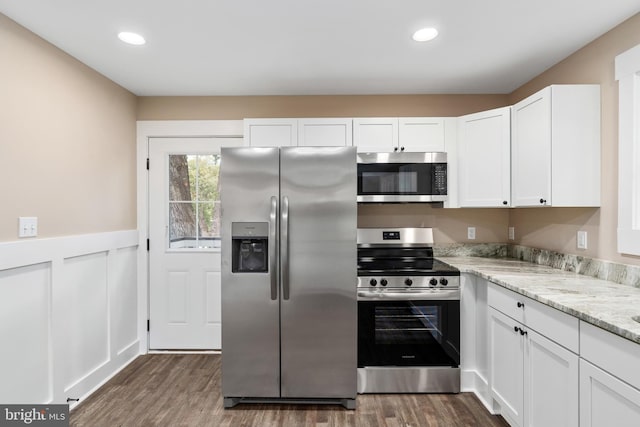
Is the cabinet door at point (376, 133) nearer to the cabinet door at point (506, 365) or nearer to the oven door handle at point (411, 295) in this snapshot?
the oven door handle at point (411, 295)

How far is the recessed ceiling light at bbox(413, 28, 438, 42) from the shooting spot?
2.04m

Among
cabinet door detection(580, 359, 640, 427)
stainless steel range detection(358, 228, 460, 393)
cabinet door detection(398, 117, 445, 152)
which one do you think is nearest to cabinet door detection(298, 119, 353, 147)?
cabinet door detection(398, 117, 445, 152)

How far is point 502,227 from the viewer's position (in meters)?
3.21

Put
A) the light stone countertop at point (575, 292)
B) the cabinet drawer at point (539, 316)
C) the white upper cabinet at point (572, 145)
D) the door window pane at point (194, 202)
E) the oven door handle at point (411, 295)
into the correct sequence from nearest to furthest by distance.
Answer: the light stone countertop at point (575, 292), the cabinet drawer at point (539, 316), the white upper cabinet at point (572, 145), the oven door handle at point (411, 295), the door window pane at point (194, 202)

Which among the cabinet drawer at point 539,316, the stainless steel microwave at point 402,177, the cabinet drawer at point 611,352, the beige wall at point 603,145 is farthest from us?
the stainless steel microwave at point 402,177

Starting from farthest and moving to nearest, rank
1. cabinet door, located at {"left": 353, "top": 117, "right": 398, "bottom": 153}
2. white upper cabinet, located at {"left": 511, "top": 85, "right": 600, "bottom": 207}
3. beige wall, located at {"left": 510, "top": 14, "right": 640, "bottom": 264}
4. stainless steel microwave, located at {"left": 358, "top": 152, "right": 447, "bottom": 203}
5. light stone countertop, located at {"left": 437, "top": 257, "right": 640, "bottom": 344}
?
cabinet door, located at {"left": 353, "top": 117, "right": 398, "bottom": 153} → stainless steel microwave, located at {"left": 358, "top": 152, "right": 447, "bottom": 203} → white upper cabinet, located at {"left": 511, "top": 85, "right": 600, "bottom": 207} → beige wall, located at {"left": 510, "top": 14, "right": 640, "bottom": 264} → light stone countertop, located at {"left": 437, "top": 257, "right": 640, "bottom": 344}

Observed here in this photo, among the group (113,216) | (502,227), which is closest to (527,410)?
(502,227)

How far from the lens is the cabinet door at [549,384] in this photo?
1476 mm

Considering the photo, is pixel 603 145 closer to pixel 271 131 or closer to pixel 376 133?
pixel 376 133

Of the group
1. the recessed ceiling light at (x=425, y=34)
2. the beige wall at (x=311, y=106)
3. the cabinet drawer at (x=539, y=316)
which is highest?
the recessed ceiling light at (x=425, y=34)

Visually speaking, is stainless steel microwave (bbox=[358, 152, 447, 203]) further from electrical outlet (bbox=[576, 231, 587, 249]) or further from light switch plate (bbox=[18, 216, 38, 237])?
light switch plate (bbox=[18, 216, 38, 237])

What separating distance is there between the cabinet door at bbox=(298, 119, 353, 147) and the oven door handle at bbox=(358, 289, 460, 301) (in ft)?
4.13

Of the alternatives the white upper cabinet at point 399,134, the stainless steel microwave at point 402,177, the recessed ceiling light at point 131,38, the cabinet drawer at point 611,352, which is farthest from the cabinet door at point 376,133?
the cabinet drawer at point 611,352

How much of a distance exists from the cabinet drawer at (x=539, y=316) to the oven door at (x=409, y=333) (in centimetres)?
41
